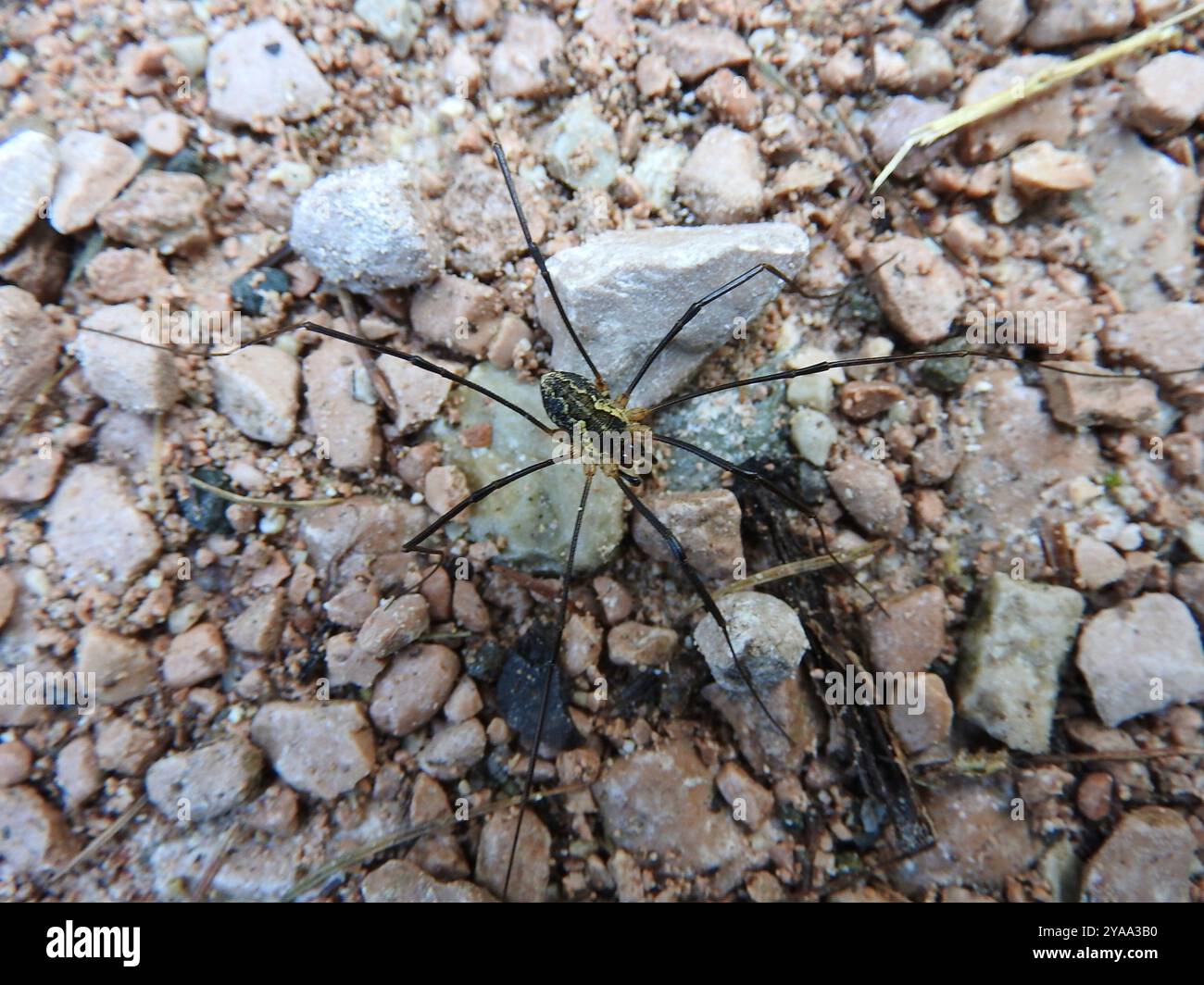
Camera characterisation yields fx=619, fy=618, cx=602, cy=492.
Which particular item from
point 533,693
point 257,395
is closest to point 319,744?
point 533,693

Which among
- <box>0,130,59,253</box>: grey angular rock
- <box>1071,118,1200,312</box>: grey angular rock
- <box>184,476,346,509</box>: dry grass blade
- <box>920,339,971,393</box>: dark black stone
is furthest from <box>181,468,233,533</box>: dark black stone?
<box>1071,118,1200,312</box>: grey angular rock

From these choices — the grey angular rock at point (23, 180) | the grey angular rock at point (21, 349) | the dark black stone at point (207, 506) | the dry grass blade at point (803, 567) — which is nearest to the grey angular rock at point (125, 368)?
the grey angular rock at point (21, 349)

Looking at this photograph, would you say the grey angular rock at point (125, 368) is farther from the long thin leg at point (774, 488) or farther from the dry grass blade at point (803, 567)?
the dry grass blade at point (803, 567)

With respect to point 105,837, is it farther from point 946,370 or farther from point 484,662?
point 946,370

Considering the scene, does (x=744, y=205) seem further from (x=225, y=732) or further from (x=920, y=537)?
(x=225, y=732)
